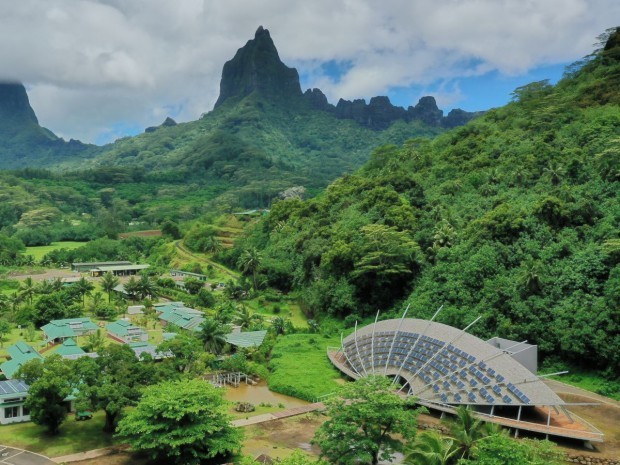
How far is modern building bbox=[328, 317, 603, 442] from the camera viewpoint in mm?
24344

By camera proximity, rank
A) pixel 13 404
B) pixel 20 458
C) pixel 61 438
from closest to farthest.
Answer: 1. pixel 20 458
2. pixel 61 438
3. pixel 13 404

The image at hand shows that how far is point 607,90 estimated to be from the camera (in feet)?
185

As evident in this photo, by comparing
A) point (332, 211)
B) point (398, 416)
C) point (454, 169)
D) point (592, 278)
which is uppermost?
point (454, 169)

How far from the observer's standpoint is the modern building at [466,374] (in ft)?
79.9

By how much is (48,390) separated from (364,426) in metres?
14.5

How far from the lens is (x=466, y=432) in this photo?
64.8ft

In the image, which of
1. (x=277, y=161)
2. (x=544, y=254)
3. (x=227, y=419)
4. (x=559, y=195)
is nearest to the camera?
(x=227, y=419)

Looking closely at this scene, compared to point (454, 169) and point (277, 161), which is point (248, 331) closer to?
point (454, 169)

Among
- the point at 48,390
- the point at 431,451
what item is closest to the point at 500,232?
the point at 431,451

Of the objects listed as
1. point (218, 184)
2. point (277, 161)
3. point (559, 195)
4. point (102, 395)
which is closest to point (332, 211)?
point (559, 195)

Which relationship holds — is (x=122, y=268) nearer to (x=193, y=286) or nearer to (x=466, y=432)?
(x=193, y=286)

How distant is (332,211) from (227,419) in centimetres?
3890

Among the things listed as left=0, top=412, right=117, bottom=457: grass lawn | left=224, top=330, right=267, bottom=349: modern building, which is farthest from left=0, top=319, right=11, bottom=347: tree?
left=0, top=412, right=117, bottom=457: grass lawn

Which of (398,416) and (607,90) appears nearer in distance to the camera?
(398,416)
